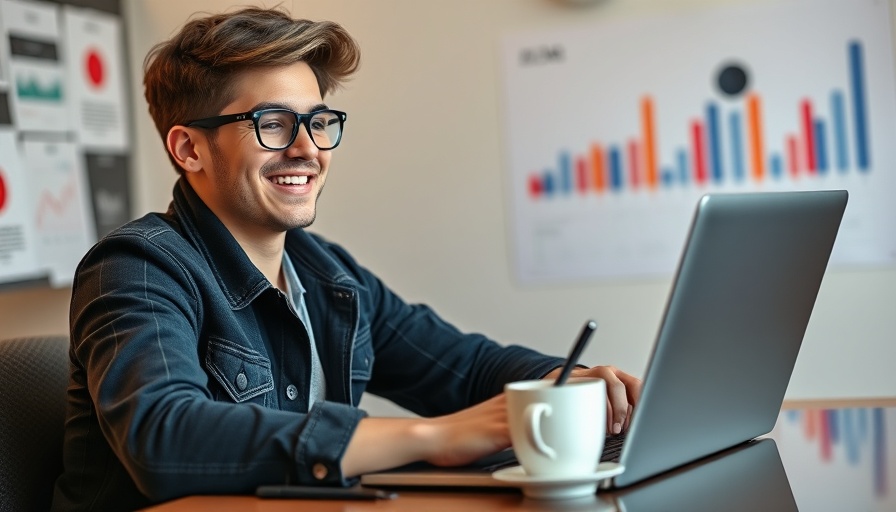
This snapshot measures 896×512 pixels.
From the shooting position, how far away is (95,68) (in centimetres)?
306

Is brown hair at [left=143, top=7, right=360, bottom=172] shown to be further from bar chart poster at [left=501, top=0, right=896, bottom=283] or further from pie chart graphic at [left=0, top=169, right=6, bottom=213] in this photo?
bar chart poster at [left=501, top=0, right=896, bottom=283]

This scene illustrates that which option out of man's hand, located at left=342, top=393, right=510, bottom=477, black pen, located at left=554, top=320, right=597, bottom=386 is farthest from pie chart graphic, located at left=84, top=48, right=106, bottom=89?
black pen, located at left=554, top=320, right=597, bottom=386

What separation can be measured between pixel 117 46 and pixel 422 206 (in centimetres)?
102

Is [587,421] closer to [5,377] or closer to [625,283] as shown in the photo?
[5,377]

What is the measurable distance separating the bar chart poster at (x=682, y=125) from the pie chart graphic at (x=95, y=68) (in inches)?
44.6

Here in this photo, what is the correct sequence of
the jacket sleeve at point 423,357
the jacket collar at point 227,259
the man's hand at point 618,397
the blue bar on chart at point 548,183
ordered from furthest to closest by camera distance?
the blue bar on chart at point 548,183 → the jacket sleeve at point 423,357 → the jacket collar at point 227,259 → the man's hand at point 618,397

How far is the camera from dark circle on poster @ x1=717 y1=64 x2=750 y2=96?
281 centimetres

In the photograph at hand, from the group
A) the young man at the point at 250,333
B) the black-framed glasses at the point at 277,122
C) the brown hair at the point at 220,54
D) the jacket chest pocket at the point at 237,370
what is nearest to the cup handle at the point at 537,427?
the young man at the point at 250,333

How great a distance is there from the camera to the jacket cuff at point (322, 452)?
963mm

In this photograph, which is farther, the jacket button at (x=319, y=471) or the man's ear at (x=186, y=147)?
the man's ear at (x=186, y=147)

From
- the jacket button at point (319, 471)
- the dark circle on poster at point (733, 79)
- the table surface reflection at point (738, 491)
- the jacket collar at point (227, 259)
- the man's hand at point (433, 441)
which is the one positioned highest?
the dark circle on poster at point (733, 79)

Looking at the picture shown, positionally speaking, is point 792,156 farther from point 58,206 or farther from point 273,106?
point 58,206

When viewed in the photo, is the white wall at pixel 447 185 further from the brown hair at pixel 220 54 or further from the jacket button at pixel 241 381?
the jacket button at pixel 241 381

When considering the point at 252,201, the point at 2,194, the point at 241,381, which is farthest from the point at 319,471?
the point at 2,194
